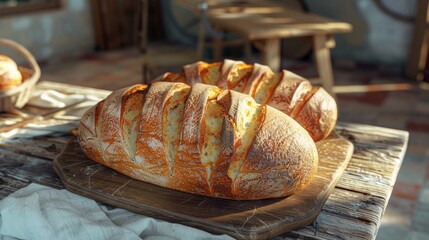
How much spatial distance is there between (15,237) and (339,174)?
768 mm

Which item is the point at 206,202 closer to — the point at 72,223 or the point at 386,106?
the point at 72,223

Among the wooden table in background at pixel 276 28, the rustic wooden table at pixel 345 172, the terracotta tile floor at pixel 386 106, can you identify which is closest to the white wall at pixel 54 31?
A: the terracotta tile floor at pixel 386 106

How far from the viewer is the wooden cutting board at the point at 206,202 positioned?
0.97 metres

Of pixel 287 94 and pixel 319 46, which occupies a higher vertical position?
pixel 287 94

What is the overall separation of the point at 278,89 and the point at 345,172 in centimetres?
29

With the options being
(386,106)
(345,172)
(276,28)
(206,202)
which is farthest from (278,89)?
(386,106)

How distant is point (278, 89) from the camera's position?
1.30m

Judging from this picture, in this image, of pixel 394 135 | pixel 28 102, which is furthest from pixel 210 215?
pixel 28 102

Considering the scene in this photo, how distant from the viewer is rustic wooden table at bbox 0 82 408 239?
99 centimetres

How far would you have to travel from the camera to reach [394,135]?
4.87 ft

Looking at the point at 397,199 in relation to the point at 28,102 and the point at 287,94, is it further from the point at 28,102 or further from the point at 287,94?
the point at 28,102

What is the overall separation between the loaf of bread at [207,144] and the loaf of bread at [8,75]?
0.52 m

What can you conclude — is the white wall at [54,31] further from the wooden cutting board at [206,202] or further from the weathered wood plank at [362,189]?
the weathered wood plank at [362,189]

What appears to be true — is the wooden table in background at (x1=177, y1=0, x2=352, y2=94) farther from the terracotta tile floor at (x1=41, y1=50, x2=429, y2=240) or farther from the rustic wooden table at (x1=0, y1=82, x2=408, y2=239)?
the rustic wooden table at (x1=0, y1=82, x2=408, y2=239)
